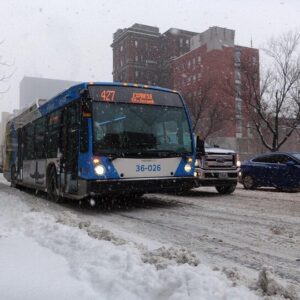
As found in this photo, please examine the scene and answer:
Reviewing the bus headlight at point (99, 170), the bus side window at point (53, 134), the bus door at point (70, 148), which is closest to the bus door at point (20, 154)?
the bus side window at point (53, 134)

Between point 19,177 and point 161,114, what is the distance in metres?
9.00

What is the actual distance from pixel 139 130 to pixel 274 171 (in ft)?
26.0

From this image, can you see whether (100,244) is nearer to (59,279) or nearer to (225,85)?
(59,279)

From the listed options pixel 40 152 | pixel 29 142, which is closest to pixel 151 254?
pixel 40 152

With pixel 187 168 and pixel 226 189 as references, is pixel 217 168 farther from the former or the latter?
pixel 187 168

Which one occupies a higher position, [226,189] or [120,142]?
[120,142]

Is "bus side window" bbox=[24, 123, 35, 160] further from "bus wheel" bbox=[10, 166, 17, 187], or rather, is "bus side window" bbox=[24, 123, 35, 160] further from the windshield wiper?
the windshield wiper

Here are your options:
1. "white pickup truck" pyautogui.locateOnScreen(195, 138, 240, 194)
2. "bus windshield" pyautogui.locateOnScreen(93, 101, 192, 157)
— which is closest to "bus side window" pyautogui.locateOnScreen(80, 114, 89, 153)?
"bus windshield" pyautogui.locateOnScreen(93, 101, 192, 157)

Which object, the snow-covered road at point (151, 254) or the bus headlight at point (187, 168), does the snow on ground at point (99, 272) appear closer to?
the snow-covered road at point (151, 254)

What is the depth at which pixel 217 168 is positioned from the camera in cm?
1425

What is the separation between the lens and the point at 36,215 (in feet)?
28.6

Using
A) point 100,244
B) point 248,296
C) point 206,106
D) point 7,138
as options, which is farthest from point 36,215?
point 206,106

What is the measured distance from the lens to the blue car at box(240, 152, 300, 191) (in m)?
16.0

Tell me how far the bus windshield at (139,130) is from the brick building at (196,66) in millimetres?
24434
